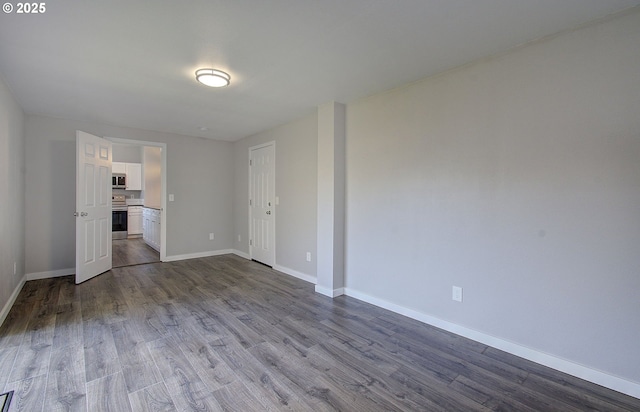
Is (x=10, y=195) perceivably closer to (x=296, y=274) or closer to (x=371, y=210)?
(x=296, y=274)

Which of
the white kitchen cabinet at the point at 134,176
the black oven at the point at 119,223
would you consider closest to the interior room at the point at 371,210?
the black oven at the point at 119,223

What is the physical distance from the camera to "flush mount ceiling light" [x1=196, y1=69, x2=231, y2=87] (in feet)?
8.51

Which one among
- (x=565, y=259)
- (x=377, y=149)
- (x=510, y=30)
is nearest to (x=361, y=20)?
(x=510, y=30)

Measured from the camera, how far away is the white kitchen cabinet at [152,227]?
588 cm

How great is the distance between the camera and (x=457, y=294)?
8.35 feet

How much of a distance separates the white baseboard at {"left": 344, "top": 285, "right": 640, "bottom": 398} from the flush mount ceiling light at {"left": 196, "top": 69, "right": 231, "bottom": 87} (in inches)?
112

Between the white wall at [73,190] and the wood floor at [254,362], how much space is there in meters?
1.10

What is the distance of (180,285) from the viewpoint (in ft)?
12.7

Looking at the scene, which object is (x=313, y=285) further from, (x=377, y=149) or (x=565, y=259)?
(x=565, y=259)

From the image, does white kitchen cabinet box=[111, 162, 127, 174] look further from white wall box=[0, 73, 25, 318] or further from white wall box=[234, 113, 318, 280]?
white wall box=[234, 113, 318, 280]

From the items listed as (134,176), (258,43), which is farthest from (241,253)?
(134,176)

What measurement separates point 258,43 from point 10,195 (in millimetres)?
3267

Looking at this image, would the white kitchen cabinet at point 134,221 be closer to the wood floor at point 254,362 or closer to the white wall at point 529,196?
the wood floor at point 254,362

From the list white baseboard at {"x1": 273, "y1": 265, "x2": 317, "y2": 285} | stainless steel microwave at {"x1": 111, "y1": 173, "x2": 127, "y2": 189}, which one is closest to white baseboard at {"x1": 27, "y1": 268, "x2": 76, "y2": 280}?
white baseboard at {"x1": 273, "y1": 265, "x2": 317, "y2": 285}
